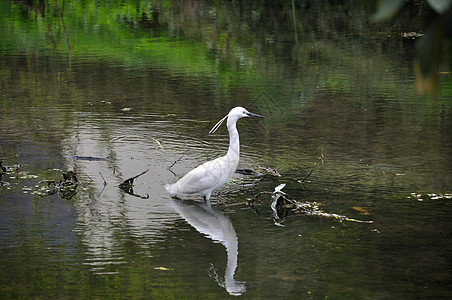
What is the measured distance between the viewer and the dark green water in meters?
4.32

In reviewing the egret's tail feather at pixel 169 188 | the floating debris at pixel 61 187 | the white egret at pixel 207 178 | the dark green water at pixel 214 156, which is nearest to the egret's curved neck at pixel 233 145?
the white egret at pixel 207 178

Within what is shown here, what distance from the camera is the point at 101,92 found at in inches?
390

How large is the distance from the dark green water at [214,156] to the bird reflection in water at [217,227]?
0.05 ft

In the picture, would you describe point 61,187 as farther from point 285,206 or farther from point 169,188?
point 285,206

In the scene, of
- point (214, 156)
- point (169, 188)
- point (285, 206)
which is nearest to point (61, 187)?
point (169, 188)

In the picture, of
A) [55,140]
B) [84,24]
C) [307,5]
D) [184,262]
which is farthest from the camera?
[307,5]

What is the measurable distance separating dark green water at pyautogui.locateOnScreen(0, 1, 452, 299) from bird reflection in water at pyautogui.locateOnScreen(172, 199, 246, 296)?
16 millimetres

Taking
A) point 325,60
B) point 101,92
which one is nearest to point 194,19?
point 325,60

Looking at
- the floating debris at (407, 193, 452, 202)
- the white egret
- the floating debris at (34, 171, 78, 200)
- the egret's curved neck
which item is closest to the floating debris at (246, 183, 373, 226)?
the white egret

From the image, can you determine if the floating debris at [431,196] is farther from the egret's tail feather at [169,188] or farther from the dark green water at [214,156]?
the egret's tail feather at [169,188]

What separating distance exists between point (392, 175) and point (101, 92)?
4797mm

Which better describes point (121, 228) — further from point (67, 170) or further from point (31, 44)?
point (31, 44)

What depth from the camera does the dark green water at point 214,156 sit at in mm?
4320

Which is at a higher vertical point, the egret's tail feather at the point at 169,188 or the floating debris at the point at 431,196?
the egret's tail feather at the point at 169,188
